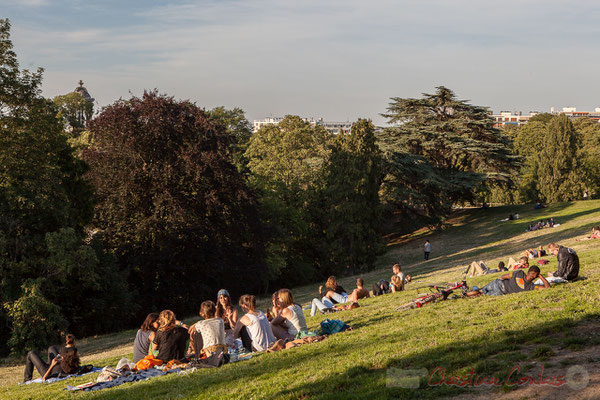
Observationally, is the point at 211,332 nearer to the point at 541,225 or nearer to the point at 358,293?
the point at 358,293

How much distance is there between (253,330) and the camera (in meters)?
11.7

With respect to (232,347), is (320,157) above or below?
above

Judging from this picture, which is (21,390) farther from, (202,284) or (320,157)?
(320,157)

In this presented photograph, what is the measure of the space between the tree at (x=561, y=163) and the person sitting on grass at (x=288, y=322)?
5485 centimetres

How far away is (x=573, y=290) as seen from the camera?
11992 millimetres

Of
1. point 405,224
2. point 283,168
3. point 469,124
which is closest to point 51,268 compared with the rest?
point 283,168

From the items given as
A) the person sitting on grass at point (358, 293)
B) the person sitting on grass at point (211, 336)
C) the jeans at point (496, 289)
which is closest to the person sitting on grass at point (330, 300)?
the person sitting on grass at point (358, 293)

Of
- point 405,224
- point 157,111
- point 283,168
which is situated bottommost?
point 405,224

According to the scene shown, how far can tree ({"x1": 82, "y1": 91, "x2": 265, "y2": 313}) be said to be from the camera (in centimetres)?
3150

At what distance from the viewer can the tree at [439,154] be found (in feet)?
171

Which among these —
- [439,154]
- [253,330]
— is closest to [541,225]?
[439,154]

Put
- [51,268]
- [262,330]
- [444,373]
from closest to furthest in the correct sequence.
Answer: [444,373], [262,330], [51,268]

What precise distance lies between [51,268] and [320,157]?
33.5 m

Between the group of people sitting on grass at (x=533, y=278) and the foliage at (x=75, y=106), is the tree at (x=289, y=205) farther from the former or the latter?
the foliage at (x=75, y=106)
